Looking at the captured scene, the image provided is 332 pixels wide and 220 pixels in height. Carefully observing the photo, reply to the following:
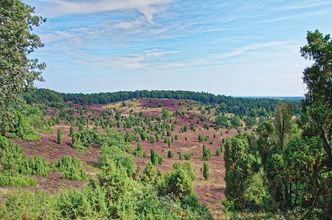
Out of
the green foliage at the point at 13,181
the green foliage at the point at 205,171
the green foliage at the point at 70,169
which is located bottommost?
the green foliage at the point at 205,171

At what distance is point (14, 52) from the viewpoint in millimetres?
17531

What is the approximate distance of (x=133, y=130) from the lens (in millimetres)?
126438

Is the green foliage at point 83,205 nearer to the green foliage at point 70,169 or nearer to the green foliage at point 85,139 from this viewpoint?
the green foliage at point 70,169

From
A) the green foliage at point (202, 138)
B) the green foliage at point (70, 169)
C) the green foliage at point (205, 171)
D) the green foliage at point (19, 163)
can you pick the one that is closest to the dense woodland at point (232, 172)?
the green foliage at point (19, 163)

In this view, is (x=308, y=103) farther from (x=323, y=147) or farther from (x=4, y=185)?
(x=4, y=185)

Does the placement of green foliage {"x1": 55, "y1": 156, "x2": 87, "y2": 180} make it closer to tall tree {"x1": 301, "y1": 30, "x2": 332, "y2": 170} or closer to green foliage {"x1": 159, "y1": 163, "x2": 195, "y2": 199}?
green foliage {"x1": 159, "y1": 163, "x2": 195, "y2": 199}

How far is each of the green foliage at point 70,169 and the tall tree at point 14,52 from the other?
3268 centimetres

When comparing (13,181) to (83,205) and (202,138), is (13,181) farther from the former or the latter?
(202,138)

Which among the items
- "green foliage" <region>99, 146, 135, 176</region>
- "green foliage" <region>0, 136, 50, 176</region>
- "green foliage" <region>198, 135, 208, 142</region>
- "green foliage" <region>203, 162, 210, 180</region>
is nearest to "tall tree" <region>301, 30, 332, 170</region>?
"green foliage" <region>99, 146, 135, 176</region>

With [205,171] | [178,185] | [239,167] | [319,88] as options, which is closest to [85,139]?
[205,171]

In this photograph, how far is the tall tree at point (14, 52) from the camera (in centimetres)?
1725

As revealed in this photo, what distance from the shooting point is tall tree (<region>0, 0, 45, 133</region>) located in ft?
56.6

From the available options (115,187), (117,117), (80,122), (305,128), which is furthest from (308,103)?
(117,117)

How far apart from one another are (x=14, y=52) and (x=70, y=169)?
127 feet
